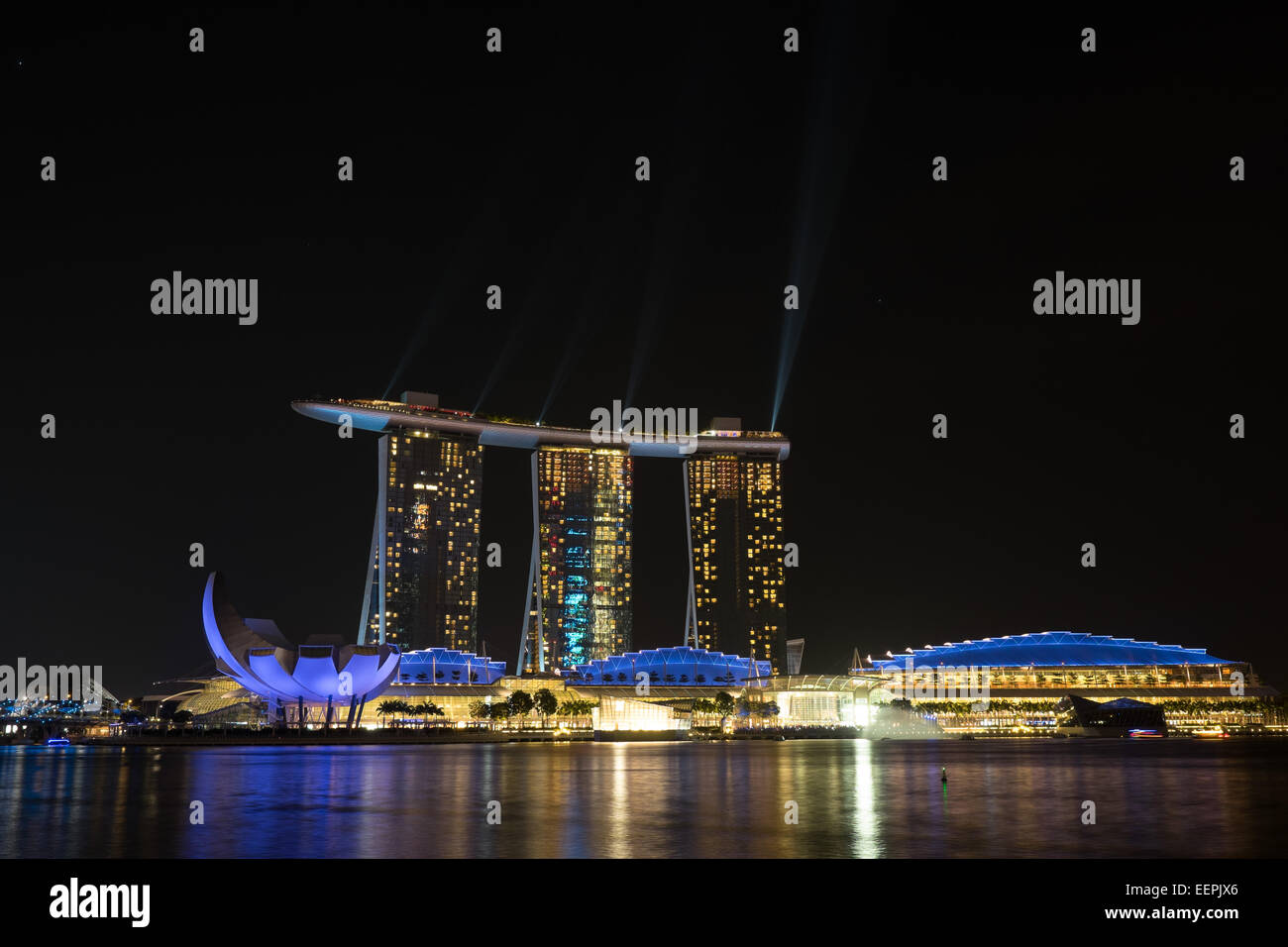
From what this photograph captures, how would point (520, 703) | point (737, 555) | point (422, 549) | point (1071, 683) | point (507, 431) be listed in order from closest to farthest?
point (520, 703)
point (1071, 683)
point (422, 549)
point (507, 431)
point (737, 555)

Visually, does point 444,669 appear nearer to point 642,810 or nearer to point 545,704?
point 545,704

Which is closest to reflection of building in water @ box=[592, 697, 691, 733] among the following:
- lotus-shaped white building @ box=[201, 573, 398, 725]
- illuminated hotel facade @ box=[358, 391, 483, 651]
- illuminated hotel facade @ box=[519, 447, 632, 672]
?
illuminated hotel facade @ box=[519, 447, 632, 672]

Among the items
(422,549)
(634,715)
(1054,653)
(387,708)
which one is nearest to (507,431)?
(422,549)

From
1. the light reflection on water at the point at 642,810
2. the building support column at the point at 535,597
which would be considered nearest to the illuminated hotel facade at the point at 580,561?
the building support column at the point at 535,597

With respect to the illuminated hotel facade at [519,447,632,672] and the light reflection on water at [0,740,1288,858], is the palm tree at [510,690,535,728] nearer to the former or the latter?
the illuminated hotel facade at [519,447,632,672]

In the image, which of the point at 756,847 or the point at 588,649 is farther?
the point at 588,649

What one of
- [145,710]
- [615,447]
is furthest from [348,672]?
[615,447]

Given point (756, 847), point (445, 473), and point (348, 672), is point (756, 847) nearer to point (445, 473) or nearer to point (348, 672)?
point (348, 672)
